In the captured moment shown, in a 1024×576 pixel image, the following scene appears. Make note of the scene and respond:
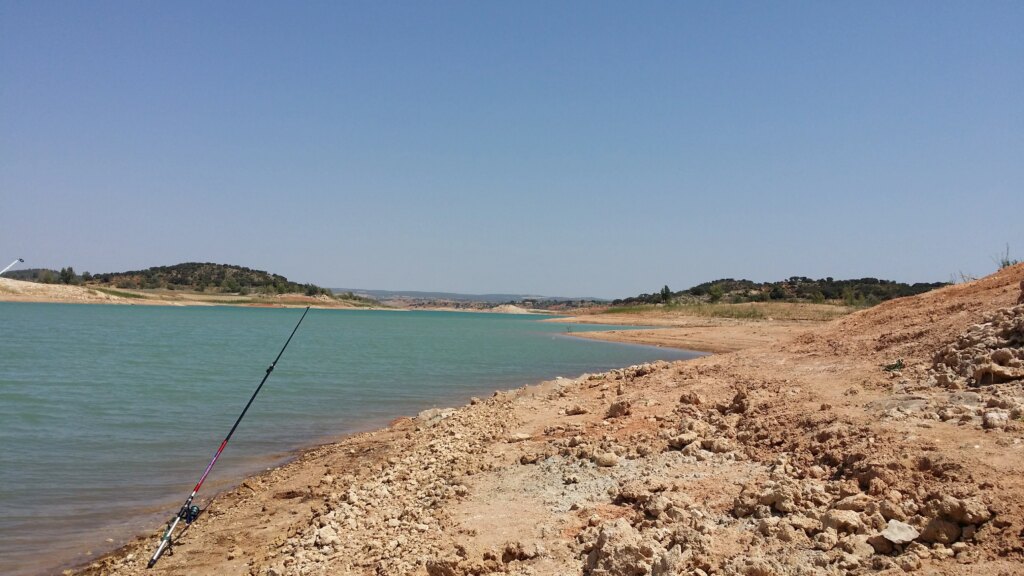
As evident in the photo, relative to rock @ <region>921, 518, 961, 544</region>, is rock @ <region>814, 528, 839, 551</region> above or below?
below

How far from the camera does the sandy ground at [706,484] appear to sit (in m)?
4.18

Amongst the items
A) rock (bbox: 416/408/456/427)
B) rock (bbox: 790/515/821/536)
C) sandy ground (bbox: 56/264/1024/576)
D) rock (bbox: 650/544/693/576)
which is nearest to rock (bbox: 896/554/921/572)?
sandy ground (bbox: 56/264/1024/576)

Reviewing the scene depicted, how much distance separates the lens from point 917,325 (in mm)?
10820

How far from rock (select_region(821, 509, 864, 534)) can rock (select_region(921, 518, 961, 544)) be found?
0.41 metres

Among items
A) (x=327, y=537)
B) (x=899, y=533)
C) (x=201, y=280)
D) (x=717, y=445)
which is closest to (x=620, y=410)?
(x=717, y=445)

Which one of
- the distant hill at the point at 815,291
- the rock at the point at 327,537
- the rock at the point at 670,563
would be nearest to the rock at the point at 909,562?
the rock at the point at 670,563

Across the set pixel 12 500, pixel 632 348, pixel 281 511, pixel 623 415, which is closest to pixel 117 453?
pixel 12 500

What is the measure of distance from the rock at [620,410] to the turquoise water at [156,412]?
5.93 m

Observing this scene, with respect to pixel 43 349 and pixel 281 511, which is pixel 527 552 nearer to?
pixel 281 511

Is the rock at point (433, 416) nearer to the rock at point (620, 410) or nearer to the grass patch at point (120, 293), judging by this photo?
the rock at point (620, 410)

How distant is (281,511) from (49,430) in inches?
299

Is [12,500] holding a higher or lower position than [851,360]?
lower

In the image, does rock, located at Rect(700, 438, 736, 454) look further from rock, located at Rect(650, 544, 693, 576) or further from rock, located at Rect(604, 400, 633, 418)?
rock, located at Rect(650, 544, 693, 576)

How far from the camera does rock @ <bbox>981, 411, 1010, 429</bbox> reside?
546 cm
